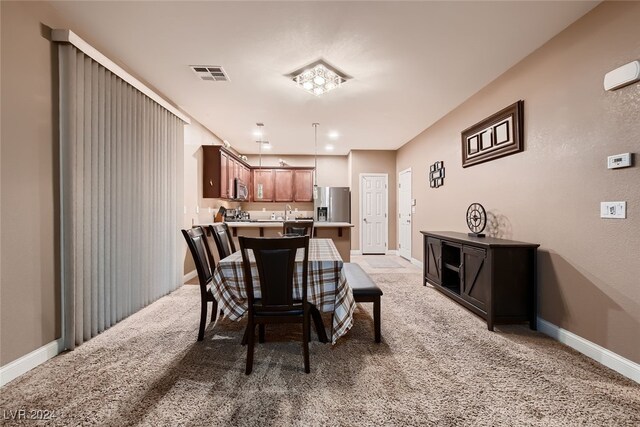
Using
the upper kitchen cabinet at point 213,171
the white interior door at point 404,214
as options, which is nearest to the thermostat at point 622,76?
the white interior door at point 404,214

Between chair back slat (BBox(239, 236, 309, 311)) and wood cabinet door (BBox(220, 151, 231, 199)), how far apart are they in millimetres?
3448

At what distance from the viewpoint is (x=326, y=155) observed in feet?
24.8

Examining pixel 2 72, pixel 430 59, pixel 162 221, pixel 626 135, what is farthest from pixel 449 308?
pixel 2 72

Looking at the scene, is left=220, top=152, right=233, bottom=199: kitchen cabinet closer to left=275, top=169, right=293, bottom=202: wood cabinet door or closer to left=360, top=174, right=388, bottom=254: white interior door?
left=275, top=169, right=293, bottom=202: wood cabinet door

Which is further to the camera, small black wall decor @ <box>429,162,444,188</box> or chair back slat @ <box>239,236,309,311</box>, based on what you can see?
small black wall decor @ <box>429,162,444,188</box>

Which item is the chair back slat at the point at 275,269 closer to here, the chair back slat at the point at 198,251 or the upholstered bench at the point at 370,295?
the upholstered bench at the point at 370,295

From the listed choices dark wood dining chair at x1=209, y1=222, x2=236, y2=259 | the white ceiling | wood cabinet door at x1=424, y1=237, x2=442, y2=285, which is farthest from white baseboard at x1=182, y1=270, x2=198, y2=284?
wood cabinet door at x1=424, y1=237, x2=442, y2=285

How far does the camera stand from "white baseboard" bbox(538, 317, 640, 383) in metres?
1.85

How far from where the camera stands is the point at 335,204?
7016 mm

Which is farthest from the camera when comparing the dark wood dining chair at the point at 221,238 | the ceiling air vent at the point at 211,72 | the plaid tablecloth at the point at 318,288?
the ceiling air vent at the point at 211,72

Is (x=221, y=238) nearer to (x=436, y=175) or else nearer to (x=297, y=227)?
(x=297, y=227)

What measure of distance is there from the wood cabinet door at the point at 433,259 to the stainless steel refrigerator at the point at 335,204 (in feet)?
10.3

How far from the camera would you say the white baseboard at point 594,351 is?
6.06ft

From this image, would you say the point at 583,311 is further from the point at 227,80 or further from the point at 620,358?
the point at 227,80
